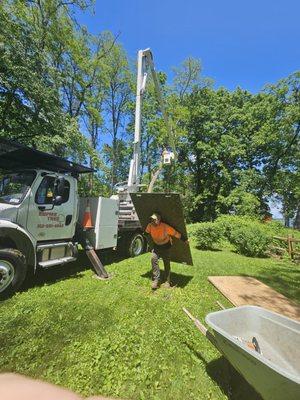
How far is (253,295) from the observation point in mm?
6801

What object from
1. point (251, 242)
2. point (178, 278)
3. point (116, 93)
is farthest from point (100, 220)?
point (116, 93)

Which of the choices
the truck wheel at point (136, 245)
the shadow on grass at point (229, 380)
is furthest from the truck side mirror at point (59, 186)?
the shadow on grass at point (229, 380)

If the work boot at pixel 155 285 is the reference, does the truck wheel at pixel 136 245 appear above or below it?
above

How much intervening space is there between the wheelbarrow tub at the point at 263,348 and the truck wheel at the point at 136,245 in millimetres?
6881

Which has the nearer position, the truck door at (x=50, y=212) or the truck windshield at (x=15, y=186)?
the truck windshield at (x=15, y=186)

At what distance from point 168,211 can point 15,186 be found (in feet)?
12.1

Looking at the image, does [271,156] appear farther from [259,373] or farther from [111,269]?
[259,373]

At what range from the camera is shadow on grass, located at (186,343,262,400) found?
3.28 metres

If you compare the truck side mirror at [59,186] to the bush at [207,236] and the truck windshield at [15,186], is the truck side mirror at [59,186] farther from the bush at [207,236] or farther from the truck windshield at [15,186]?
the bush at [207,236]

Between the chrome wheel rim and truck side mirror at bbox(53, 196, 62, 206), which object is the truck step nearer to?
the chrome wheel rim

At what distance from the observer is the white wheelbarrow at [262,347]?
2436 mm

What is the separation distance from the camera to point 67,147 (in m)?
16.1

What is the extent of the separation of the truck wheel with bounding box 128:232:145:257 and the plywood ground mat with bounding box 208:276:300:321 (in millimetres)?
3517

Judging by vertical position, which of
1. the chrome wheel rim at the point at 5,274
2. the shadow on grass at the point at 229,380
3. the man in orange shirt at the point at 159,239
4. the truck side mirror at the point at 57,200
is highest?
the truck side mirror at the point at 57,200
